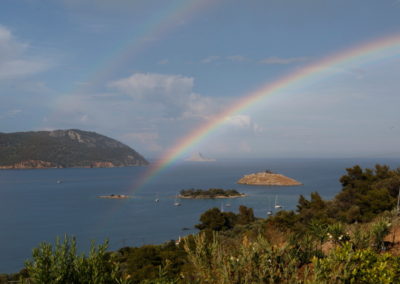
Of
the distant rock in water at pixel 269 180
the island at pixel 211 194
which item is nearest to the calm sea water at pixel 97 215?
the island at pixel 211 194

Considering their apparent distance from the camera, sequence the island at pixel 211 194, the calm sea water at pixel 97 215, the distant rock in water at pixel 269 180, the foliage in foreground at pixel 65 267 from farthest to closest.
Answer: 1. the distant rock in water at pixel 269 180
2. the island at pixel 211 194
3. the calm sea water at pixel 97 215
4. the foliage in foreground at pixel 65 267

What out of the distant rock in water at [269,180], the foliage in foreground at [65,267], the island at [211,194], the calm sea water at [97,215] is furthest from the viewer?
the distant rock in water at [269,180]

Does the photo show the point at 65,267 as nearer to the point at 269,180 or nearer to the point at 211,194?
the point at 211,194

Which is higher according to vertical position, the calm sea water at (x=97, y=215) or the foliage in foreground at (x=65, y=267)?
the foliage in foreground at (x=65, y=267)

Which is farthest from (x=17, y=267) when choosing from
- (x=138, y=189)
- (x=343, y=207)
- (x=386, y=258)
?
(x=138, y=189)

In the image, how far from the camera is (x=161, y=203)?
Answer: 111 meters

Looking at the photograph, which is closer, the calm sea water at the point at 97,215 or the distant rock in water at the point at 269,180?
the calm sea water at the point at 97,215

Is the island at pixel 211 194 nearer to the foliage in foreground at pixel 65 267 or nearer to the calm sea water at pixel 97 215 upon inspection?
the calm sea water at pixel 97 215

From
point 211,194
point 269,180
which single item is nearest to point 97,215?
point 211,194

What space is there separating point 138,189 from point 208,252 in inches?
5628

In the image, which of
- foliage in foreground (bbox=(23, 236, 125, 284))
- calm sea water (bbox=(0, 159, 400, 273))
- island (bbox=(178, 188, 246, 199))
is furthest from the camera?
island (bbox=(178, 188, 246, 199))

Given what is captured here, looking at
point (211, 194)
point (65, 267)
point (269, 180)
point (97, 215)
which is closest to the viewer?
point (65, 267)

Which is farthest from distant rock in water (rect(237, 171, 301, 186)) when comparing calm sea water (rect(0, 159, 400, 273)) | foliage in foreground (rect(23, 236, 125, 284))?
foliage in foreground (rect(23, 236, 125, 284))

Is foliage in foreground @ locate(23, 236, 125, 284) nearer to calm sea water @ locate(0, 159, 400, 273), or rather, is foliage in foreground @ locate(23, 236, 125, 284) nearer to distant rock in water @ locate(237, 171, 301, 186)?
calm sea water @ locate(0, 159, 400, 273)
